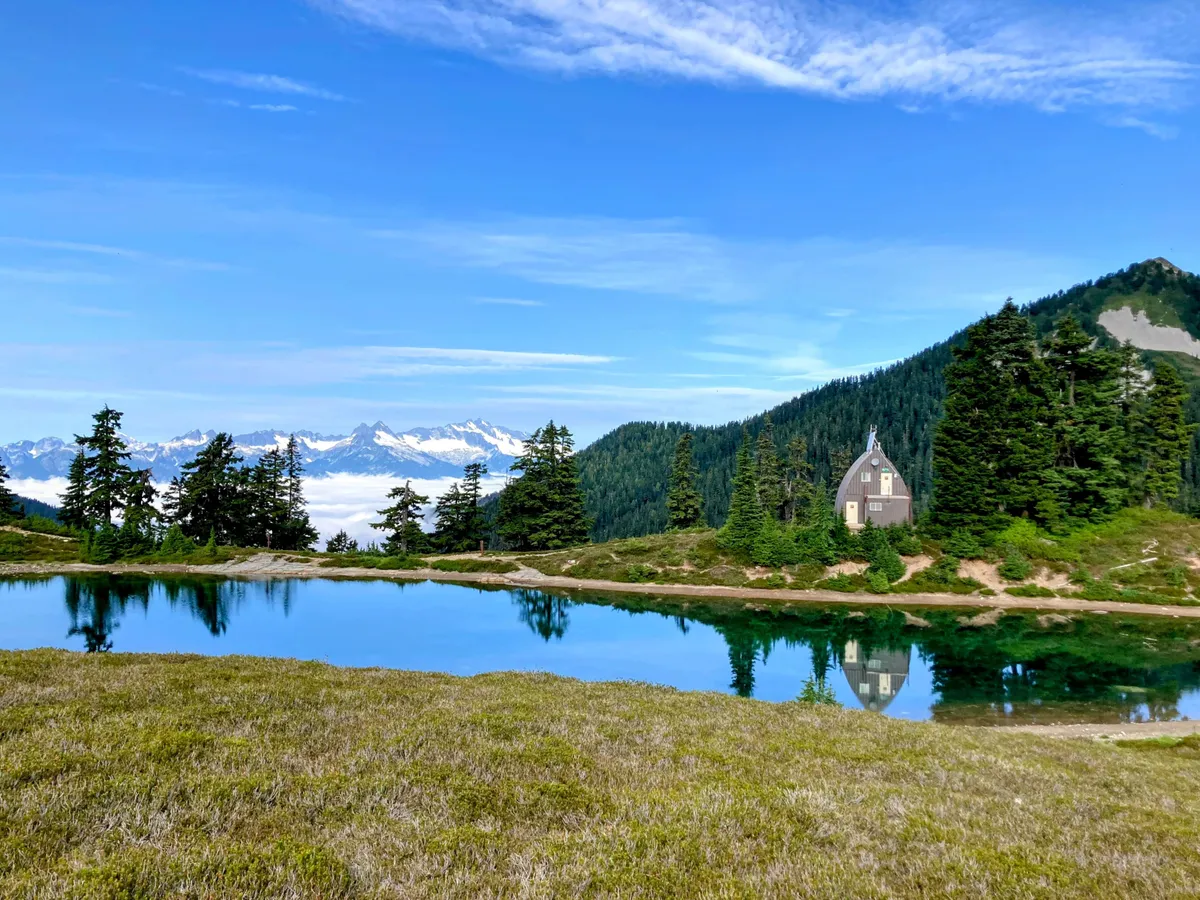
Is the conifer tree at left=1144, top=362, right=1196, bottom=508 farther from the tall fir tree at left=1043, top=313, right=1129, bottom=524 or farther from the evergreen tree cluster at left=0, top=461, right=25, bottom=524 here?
the evergreen tree cluster at left=0, top=461, right=25, bottom=524

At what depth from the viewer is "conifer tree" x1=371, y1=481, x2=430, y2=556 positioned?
87688 millimetres

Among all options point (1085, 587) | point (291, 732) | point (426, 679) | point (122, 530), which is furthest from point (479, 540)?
point (291, 732)

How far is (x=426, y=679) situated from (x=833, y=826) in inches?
545

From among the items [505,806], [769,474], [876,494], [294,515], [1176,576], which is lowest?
[1176,576]

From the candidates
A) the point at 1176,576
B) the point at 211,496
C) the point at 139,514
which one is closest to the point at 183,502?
the point at 211,496

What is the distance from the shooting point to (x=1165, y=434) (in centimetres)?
7381

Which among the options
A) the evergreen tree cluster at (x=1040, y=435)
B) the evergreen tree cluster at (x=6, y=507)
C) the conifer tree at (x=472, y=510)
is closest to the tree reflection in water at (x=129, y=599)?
the evergreen tree cluster at (x=6, y=507)

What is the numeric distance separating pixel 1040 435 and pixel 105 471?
342 feet

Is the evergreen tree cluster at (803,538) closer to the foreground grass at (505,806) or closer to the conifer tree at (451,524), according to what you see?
the conifer tree at (451,524)

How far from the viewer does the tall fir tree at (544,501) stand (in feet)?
291

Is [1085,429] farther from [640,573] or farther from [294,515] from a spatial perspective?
[294,515]

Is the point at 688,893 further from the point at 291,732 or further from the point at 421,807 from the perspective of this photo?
the point at 291,732

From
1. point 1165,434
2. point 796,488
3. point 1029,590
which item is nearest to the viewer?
point 1029,590

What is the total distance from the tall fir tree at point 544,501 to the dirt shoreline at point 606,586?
1320cm
